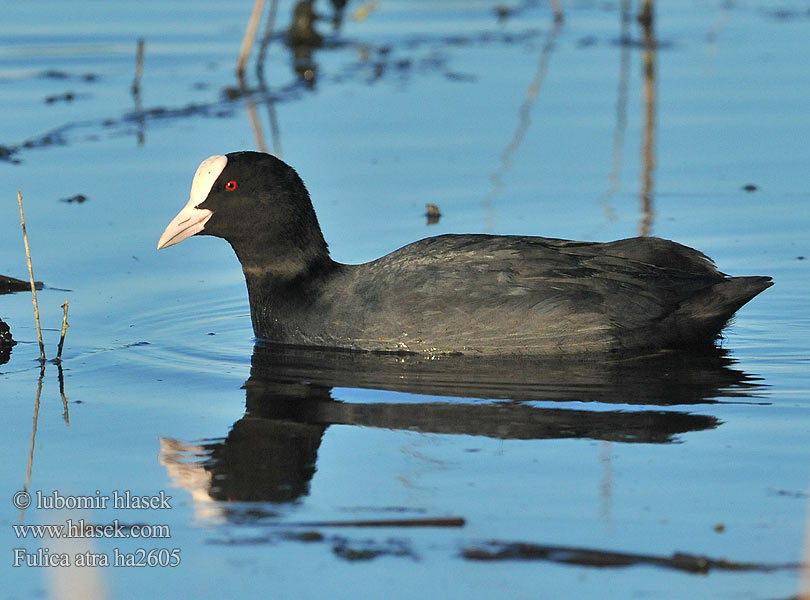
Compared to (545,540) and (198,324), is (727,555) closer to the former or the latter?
(545,540)

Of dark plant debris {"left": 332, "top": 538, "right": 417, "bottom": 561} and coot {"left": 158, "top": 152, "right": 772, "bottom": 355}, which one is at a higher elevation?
coot {"left": 158, "top": 152, "right": 772, "bottom": 355}

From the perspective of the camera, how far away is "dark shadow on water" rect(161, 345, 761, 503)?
15.2 feet

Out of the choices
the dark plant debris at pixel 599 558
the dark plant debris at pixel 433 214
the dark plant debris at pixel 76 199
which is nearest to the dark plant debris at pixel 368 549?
the dark plant debris at pixel 599 558

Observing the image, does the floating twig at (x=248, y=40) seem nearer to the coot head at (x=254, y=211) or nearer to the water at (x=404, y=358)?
the water at (x=404, y=358)

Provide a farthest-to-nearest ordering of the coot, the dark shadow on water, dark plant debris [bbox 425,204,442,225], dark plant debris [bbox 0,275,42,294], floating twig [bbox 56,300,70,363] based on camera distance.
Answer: dark plant debris [bbox 425,204,442,225] < dark plant debris [bbox 0,275,42,294] < the coot < floating twig [bbox 56,300,70,363] < the dark shadow on water

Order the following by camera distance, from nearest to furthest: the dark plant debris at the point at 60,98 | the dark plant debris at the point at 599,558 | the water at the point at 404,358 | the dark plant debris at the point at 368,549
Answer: the dark plant debris at the point at 599,558 < the dark plant debris at the point at 368,549 < the water at the point at 404,358 < the dark plant debris at the point at 60,98

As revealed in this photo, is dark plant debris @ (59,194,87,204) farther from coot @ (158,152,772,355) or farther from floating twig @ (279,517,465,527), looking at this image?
floating twig @ (279,517,465,527)

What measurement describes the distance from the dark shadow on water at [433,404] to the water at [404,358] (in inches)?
0.7

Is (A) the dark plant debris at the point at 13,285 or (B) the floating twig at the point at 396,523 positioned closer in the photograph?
(B) the floating twig at the point at 396,523

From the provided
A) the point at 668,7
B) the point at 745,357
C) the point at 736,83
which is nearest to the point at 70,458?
the point at 745,357

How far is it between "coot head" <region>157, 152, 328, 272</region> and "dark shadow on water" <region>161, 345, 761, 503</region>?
1.53 ft

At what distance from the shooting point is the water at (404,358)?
3918 mm

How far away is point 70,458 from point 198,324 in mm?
1814

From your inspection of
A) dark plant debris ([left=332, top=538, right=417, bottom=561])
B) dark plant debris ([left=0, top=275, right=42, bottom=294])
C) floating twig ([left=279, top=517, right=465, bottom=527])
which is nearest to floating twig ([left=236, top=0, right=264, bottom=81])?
dark plant debris ([left=0, top=275, right=42, bottom=294])
